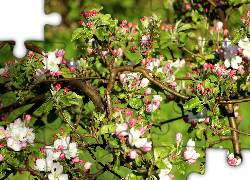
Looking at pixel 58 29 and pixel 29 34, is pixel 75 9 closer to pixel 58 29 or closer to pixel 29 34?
pixel 58 29

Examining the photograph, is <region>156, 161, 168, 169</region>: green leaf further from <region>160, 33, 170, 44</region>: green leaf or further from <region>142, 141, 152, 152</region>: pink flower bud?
<region>160, 33, 170, 44</region>: green leaf

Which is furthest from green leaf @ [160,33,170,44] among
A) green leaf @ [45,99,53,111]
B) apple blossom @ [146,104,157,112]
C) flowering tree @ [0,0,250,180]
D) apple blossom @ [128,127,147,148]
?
apple blossom @ [128,127,147,148]

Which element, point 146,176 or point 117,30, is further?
point 117,30

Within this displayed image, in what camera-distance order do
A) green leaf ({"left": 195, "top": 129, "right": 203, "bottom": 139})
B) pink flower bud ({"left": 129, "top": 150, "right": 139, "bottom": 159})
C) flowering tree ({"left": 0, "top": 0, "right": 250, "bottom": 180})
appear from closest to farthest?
1. pink flower bud ({"left": 129, "top": 150, "right": 139, "bottom": 159})
2. flowering tree ({"left": 0, "top": 0, "right": 250, "bottom": 180})
3. green leaf ({"left": 195, "top": 129, "right": 203, "bottom": 139})

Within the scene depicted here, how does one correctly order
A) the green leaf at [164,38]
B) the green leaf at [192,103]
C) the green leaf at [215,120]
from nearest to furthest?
the green leaf at [192,103], the green leaf at [215,120], the green leaf at [164,38]

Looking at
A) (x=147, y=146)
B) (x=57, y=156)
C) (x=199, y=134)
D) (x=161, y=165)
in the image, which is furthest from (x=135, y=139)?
(x=199, y=134)

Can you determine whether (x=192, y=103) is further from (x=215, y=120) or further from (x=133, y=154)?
(x=133, y=154)

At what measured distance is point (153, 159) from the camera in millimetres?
1854

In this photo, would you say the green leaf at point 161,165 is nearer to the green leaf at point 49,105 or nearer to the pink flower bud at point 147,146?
the pink flower bud at point 147,146

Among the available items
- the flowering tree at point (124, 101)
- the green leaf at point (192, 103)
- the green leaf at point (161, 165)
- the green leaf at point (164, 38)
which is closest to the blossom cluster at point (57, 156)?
the flowering tree at point (124, 101)

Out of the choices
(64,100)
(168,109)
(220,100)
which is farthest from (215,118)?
(168,109)

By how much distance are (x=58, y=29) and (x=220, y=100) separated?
3.96 m

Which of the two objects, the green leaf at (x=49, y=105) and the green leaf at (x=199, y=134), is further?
the green leaf at (x=199, y=134)

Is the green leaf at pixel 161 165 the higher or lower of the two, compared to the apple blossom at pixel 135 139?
lower
